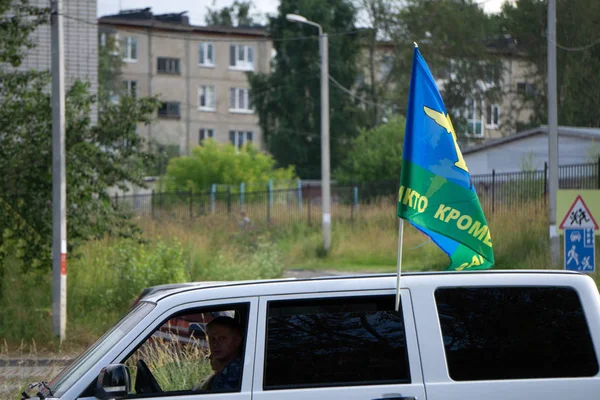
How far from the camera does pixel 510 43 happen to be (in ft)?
102

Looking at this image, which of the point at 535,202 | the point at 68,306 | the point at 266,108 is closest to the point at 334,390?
the point at 68,306

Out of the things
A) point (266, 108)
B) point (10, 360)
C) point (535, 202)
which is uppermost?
point (266, 108)

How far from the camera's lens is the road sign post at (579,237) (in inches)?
583

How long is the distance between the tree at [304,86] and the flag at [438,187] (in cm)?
5655

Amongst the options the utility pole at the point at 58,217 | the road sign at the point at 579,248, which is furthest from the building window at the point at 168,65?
the road sign at the point at 579,248

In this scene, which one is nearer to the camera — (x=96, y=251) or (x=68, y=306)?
(x=68, y=306)

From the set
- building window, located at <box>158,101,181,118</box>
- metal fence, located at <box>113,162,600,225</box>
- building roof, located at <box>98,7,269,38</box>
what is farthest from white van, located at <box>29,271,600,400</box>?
building window, located at <box>158,101,181,118</box>

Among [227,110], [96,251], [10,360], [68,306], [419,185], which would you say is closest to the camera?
[419,185]

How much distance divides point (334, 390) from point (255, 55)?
221 ft

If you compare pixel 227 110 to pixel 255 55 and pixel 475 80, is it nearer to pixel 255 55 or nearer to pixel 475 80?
pixel 255 55

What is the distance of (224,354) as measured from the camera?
4.89m

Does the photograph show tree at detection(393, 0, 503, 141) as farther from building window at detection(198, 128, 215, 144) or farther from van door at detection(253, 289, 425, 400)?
van door at detection(253, 289, 425, 400)

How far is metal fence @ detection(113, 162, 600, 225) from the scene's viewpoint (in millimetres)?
28031

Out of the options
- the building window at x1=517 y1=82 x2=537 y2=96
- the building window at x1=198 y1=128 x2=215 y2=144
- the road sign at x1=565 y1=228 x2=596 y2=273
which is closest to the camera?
the road sign at x1=565 y1=228 x2=596 y2=273
